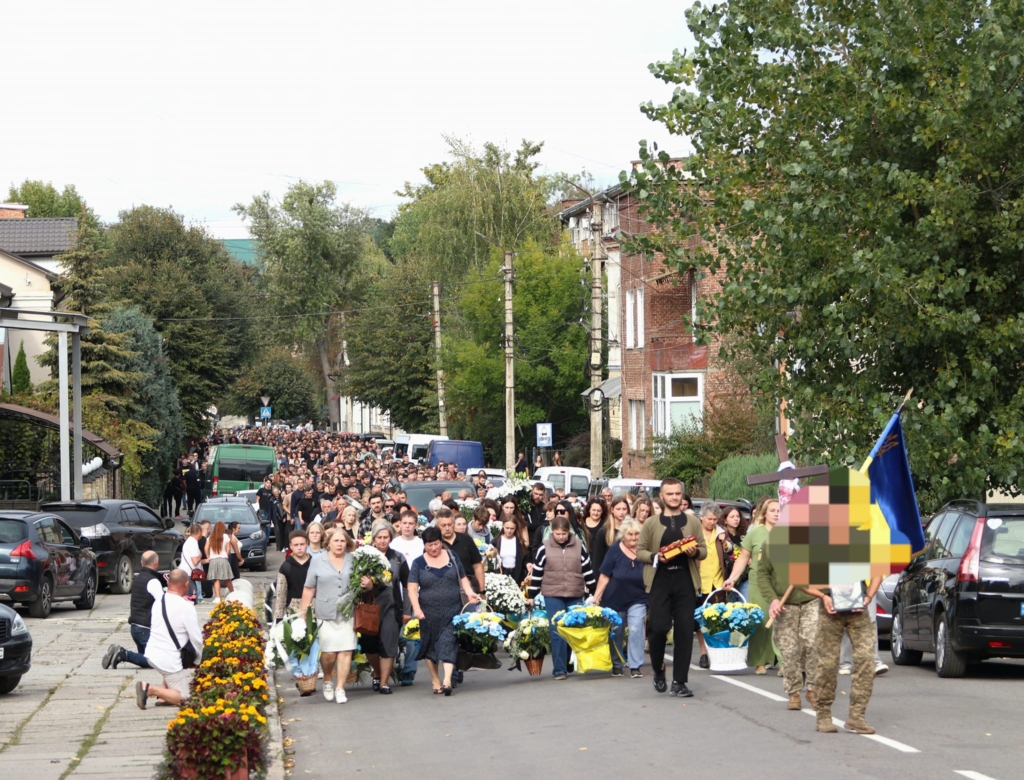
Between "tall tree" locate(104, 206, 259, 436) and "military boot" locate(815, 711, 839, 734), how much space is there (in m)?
54.8

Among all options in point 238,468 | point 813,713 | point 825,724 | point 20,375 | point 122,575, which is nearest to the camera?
point 825,724

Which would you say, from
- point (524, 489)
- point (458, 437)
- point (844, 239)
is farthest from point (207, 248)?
point (844, 239)

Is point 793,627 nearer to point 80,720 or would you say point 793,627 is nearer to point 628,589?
point 628,589

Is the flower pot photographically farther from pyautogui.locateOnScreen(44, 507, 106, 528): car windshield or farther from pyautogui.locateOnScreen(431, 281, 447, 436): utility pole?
pyautogui.locateOnScreen(431, 281, 447, 436): utility pole

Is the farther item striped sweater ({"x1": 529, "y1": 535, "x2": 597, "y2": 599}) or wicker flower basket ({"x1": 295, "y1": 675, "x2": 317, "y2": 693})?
striped sweater ({"x1": 529, "y1": 535, "x2": 597, "y2": 599})

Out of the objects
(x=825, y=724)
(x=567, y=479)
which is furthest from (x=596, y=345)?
(x=825, y=724)

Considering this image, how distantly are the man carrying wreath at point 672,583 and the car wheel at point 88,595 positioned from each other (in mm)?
14504

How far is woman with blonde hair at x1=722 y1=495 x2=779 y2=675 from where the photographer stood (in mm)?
15258

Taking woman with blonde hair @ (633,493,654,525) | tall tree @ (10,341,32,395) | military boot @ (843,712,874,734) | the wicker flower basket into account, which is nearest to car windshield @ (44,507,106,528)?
woman with blonde hair @ (633,493,654,525)

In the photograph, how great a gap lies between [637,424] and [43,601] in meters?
29.7

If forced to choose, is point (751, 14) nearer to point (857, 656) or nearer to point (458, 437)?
point (857, 656)

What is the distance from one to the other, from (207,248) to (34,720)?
59.7 m

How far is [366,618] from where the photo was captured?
14.7 metres

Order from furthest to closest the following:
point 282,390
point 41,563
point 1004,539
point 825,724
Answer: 1. point 282,390
2. point 41,563
3. point 1004,539
4. point 825,724
